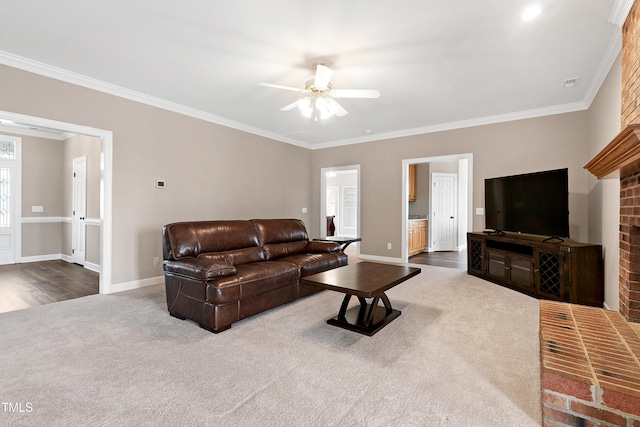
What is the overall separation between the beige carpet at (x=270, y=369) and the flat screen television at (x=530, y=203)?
1261mm

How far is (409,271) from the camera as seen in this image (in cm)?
303

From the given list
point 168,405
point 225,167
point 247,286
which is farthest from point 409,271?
point 225,167

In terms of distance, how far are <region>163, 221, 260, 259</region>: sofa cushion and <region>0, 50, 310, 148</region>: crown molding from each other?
2038 mm

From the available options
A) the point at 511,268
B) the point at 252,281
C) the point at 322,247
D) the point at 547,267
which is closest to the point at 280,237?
the point at 322,247

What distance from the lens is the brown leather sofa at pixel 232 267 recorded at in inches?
106

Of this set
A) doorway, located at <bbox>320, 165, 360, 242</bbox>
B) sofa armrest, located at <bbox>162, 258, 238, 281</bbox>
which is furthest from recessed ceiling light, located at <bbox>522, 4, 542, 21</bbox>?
doorway, located at <bbox>320, 165, 360, 242</bbox>

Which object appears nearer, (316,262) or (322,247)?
(316,262)

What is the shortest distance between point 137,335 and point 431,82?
4095mm

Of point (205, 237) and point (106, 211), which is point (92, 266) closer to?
point (106, 211)

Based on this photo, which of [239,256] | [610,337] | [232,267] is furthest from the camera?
[239,256]

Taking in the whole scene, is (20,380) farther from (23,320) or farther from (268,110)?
(268,110)

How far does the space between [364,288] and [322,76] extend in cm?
211

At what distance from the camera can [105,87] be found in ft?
12.4

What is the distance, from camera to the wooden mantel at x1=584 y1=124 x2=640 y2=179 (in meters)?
1.58
